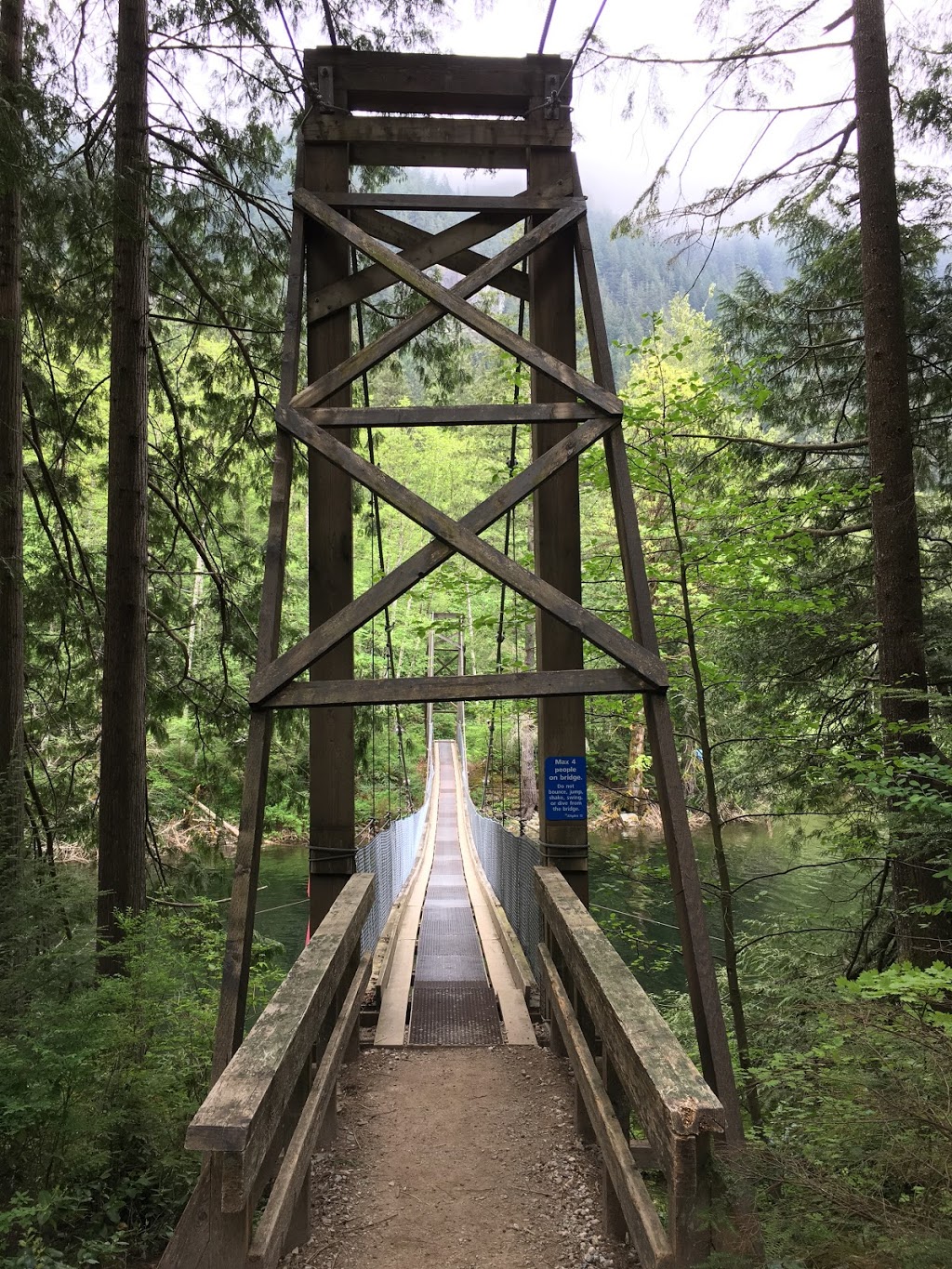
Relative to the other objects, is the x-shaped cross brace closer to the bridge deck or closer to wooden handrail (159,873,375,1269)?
wooden handrail (159,873,375,1269)

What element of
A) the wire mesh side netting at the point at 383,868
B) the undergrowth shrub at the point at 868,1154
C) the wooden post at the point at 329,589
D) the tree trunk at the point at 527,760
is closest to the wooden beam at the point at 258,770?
the wooden post at the point at 329,589

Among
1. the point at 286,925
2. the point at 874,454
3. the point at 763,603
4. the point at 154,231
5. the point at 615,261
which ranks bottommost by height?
the point at 286,925

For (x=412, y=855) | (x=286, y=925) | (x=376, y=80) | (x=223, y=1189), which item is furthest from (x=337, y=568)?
(x=286, y=925)

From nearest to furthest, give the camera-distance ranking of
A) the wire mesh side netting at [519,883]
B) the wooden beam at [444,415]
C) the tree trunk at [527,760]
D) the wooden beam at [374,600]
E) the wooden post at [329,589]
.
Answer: the wooden beam at [374,600] → the wooden beam at [444,415] → the wooden post at [329,589] → the wire mesh side netting at [519,883] → the tree trunk at [527,760]

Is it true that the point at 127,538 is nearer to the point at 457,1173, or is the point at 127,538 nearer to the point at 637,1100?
the point at 457,1173

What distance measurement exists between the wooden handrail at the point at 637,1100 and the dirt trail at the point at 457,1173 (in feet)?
0.49

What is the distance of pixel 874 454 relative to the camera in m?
4.25

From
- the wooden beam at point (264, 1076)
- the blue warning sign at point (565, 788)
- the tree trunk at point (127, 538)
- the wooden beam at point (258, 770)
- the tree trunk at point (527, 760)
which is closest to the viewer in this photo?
the wooden beam at point (264, 1076)

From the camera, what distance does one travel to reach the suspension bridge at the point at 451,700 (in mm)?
1622

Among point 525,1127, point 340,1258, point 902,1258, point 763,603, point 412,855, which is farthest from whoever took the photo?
point 412,855

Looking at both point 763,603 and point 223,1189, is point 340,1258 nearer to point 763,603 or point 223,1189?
point 223,1189

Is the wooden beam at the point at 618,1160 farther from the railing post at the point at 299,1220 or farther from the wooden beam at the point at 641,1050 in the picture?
the railing post at the point at 299,1220

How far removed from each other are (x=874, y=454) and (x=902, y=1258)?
3.62 m

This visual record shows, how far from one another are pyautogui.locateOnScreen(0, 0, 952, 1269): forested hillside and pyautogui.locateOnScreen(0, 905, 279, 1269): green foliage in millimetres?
13
